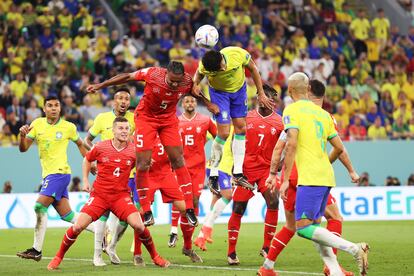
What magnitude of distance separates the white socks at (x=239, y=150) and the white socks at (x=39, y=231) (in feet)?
9.93

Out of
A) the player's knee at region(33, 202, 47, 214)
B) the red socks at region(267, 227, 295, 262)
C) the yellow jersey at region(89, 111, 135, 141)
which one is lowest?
the red socks at region(267, 227, 295, 262)

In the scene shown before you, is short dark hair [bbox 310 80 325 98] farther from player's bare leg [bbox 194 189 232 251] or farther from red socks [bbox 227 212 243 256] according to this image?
player's bare leg [bbox 194 189 232 251]

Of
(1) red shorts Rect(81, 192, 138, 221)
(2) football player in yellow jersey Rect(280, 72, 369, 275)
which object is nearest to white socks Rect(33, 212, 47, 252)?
(1) red shorts Rect(81, 192, 138, 221)

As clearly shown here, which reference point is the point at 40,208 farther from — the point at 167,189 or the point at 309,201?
the point at 309,201

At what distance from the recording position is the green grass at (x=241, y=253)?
14.8 m

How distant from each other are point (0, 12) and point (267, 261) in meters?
18.4

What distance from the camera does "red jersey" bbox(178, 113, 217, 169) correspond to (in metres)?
19.3

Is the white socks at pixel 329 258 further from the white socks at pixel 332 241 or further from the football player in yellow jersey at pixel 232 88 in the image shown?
the football player in yellow jersey at pixel 232 88

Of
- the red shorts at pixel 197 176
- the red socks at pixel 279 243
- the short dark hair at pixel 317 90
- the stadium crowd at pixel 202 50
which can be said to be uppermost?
the stadium crowd at pixel 202 50

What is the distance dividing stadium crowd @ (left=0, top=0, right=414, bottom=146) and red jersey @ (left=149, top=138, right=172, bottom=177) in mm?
9444

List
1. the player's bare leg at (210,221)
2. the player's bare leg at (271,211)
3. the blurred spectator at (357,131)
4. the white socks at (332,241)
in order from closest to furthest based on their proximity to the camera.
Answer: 1. the white socks at (332,241)
2. the player's bare leg at (271,211)
3. the player's bare leg at (210,221)
4. the blurred spectator at (357,131)

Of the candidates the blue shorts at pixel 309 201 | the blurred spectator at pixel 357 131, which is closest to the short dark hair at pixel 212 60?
the blue shorts at pixel 309 201

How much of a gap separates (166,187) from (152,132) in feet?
5.34

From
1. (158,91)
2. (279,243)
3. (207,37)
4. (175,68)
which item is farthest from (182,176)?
(279,243)
